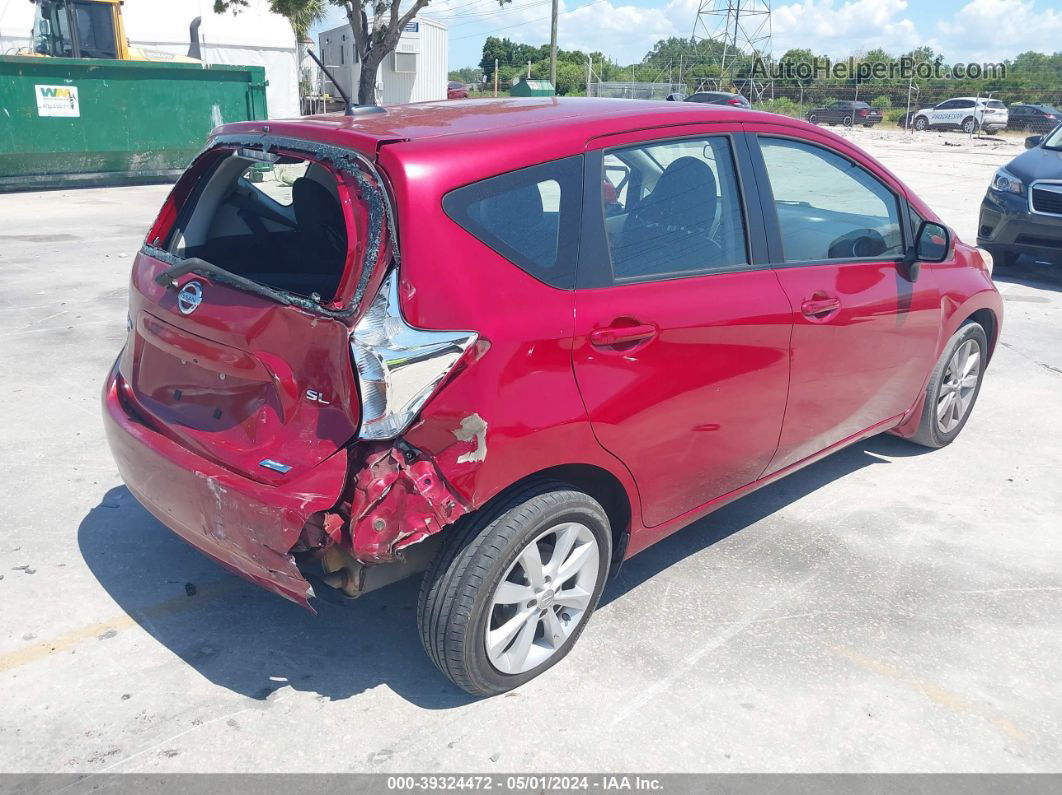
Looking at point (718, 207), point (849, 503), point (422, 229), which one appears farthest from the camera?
point (849, 503)

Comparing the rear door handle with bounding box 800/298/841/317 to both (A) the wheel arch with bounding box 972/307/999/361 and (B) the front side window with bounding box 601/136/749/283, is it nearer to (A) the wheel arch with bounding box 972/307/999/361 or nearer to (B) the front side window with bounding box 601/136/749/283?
(B) the front side window with bounding box 601/136/749/283

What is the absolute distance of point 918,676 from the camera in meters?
3.15

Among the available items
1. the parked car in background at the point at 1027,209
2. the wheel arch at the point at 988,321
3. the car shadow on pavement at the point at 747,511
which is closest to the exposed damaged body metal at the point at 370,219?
the car shadow on pavement at the point at 747,511

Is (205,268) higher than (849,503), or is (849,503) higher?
(205,268)

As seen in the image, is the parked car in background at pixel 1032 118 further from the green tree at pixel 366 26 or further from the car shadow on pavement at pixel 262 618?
the car shadow on pavement at pixel 262 618

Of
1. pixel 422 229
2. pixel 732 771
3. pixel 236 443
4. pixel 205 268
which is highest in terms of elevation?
pixel 422 229

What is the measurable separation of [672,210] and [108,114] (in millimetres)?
14932

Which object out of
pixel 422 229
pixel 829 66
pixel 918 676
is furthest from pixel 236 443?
pixel 829 66

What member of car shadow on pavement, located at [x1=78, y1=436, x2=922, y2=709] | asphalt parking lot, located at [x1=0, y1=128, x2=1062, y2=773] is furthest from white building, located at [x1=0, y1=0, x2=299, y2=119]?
car shadow on pavement, located at [x1=78, y1=436, x2=922, y2=709]

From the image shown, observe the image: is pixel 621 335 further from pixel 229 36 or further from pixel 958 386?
pixel 229 36

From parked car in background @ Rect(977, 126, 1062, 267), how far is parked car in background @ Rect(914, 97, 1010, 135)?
3449 cm

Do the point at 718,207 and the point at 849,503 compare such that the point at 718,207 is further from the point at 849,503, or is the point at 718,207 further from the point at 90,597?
the point at 90,597

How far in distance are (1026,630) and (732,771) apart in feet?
4.93

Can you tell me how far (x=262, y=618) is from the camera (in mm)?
3381
